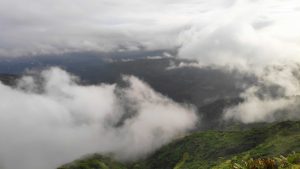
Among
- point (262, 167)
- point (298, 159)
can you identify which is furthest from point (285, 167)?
point (262, 167)

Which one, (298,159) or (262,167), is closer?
(262,167)

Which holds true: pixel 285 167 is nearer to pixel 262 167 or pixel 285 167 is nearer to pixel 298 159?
pixel 298 159

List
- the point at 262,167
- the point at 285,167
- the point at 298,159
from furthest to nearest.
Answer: the point at 298,159
the point at 285,167
the point at 262,167

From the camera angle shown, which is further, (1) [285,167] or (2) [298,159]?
(2) [298,159]

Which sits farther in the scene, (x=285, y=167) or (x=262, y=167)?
(x=285, y=167)

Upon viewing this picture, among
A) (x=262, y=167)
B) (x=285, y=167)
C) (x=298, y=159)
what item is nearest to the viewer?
(x=262, y=167)
